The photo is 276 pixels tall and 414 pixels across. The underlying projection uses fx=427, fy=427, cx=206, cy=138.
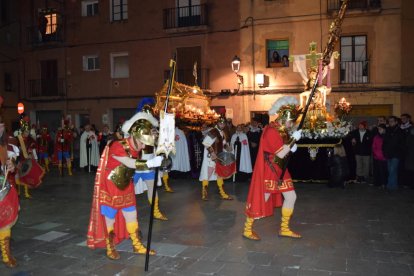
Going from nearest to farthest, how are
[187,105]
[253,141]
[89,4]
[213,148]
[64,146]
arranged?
[213,148] → [253,141] → [187,105] → [64,146] → [89,4]

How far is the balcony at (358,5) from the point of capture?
1756 centimetres

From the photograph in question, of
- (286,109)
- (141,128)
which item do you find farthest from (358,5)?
(141,128)

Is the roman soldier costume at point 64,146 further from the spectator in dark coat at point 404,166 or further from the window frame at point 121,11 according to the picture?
the spectator in dark coat at point 404,166

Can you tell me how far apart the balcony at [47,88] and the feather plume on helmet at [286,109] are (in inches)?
766

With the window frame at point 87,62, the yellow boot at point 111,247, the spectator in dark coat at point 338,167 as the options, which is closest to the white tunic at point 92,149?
the window frame at point 87,62

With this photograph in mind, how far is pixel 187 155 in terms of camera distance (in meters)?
13.4

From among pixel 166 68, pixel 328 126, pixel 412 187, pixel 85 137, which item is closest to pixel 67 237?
pixel 328 126

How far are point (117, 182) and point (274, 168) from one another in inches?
94.1

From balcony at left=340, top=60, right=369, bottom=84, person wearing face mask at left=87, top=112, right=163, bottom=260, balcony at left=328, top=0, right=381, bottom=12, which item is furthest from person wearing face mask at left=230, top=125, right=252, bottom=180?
balcony at left=328, top=0, right=381, bottom=12

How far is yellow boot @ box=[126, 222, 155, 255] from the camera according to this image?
227 inches

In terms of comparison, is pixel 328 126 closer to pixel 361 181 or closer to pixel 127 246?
pixel 361 181

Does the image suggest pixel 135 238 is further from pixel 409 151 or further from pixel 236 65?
pixel 236 65

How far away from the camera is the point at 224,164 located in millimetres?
9758

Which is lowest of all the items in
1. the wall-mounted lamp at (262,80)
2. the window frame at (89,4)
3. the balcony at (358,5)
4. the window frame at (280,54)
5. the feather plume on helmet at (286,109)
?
the feather plume on helmet at (286,109)
